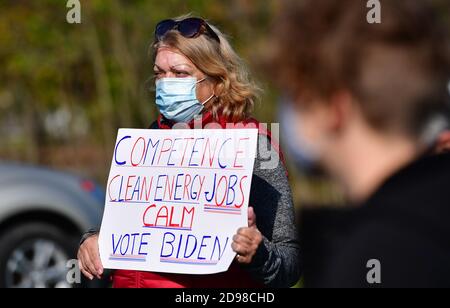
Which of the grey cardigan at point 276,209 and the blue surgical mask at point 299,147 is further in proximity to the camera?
the grey cardigan at point 276,209

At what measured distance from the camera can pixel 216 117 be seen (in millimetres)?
3426

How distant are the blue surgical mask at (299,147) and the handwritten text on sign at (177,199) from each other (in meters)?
1.25

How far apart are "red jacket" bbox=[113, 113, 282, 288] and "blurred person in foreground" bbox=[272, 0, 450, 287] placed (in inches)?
60.5

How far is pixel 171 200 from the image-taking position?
345 centimetres

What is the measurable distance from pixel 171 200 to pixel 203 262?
27 cm

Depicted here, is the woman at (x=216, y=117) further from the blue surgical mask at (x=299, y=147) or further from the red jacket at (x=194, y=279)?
the blue surgical mask at (x=299, y=147)

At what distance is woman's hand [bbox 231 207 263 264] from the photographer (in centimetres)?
311

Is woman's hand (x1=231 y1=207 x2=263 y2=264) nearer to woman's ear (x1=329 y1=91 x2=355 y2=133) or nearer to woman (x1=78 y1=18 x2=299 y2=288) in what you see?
woman (x1=78 y1=18 x2=299 y2=288)

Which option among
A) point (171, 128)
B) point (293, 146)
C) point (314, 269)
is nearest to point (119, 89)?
point (314, 269)

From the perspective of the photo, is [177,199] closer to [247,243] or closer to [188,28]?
[247,243]

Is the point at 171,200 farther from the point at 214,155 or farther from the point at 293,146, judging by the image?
the point at 293,146

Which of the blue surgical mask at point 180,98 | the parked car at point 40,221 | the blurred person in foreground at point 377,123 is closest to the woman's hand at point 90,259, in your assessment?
the blue surgical mask at point 180,98

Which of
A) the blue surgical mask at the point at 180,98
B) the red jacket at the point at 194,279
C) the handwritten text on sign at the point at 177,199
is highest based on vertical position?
the blue surgical mask at the point at 180,98

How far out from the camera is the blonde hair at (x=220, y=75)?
3414 millimetres
